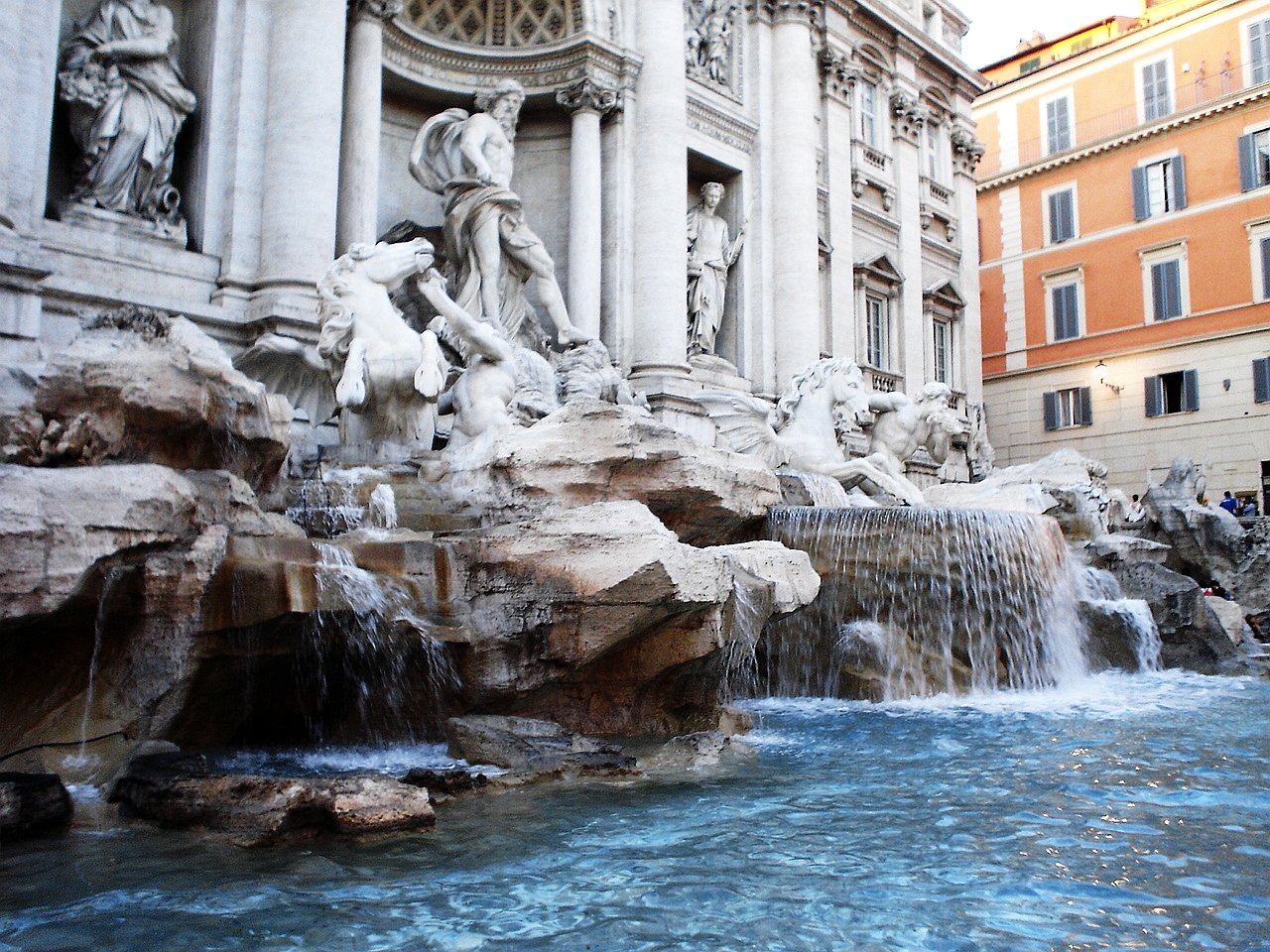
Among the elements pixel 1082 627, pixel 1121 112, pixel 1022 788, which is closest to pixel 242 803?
pixel 1022 788

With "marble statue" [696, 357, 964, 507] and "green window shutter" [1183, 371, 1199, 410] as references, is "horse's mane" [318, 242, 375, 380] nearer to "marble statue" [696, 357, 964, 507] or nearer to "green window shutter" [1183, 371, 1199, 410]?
"marble statue" [696, 357, 964, 507]

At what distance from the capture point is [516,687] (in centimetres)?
525

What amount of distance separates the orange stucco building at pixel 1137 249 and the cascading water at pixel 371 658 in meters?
22.4

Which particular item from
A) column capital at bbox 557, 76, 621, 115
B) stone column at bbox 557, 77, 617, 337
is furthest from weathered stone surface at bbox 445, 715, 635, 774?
column capital at bbox 557, 76, 621, 115

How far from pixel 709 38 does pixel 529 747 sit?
14445mm

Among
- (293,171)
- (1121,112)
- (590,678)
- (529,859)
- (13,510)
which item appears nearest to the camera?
(529,859)

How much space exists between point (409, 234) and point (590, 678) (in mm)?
9447

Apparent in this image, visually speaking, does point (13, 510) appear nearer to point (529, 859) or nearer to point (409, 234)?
point (529, 859)

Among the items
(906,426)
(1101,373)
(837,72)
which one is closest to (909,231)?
(837,72)

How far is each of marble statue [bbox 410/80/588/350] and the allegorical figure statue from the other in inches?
127

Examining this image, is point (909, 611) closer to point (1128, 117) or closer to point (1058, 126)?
point (1128, 117)

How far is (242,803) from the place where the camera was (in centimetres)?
379

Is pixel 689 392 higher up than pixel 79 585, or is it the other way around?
pixel 689 392

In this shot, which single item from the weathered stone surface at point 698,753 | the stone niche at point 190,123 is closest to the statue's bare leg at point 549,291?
the stone niche at point 190,123
